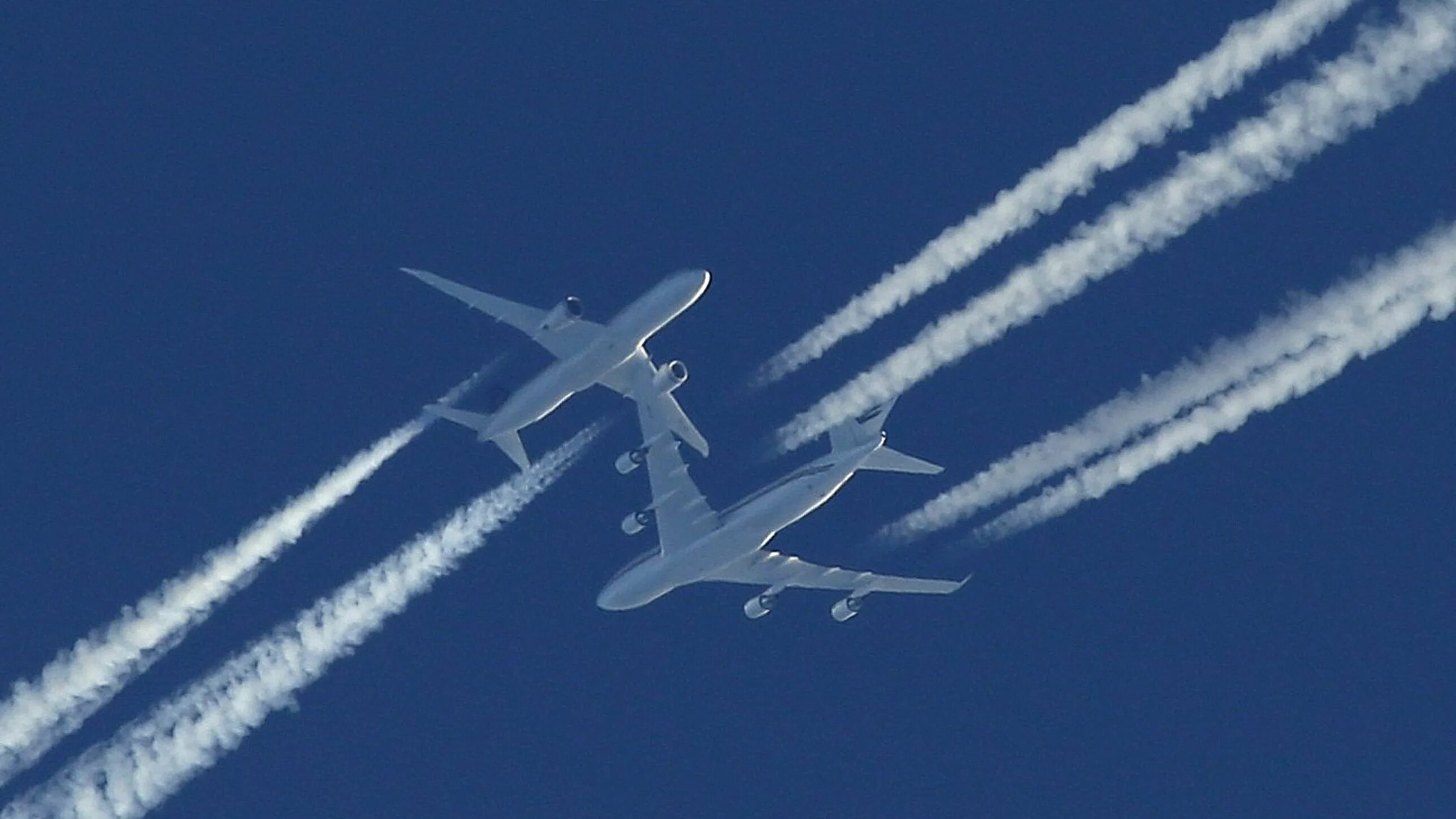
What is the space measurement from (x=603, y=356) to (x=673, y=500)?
14.5 feet

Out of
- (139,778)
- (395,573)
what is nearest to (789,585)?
(395,573)

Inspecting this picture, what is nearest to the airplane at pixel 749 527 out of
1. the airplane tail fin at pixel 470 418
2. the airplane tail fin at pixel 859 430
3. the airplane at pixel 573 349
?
the airplane tail fin at pixel 859 430

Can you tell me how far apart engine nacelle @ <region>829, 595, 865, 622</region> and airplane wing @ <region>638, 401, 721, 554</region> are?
6.28 m

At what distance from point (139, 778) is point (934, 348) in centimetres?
2812

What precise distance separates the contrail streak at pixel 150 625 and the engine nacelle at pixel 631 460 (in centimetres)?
538

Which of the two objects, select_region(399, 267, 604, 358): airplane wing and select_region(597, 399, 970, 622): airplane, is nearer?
select_region(597, 399, 970, 622): airplane

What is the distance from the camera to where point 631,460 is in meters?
82.2

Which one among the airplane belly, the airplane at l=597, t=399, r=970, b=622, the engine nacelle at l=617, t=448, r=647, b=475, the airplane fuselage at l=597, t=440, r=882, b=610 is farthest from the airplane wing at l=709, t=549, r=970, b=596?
the airplane belly

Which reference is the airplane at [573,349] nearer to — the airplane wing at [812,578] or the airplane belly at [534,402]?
the airplane belly at [534,402]

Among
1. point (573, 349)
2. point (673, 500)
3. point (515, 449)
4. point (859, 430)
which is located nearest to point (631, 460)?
point (673, 500)

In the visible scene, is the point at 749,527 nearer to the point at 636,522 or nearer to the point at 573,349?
the point at 636,522

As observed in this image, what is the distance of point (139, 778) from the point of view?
8581cm

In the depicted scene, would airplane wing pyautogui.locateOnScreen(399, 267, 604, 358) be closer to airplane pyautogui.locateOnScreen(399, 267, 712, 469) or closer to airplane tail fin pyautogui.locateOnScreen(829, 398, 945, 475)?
airplane pyautogui.locateOnScreen(399, 267, 712, 469)

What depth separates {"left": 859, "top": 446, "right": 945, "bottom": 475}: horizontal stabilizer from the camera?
7969cm
